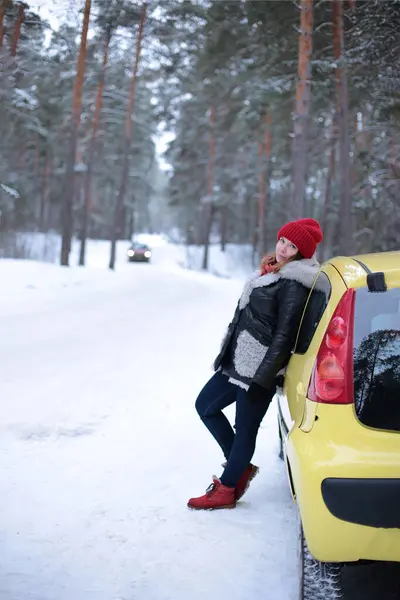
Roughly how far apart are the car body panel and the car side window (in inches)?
8.7

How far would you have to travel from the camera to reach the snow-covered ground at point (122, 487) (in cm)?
318

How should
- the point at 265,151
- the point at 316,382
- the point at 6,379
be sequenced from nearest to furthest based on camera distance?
the point at 316,382, the point at 6,379, the point at 265,151

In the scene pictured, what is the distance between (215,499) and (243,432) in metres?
0.50

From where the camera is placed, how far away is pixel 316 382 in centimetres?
272

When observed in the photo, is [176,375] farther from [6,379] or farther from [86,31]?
[86,31]

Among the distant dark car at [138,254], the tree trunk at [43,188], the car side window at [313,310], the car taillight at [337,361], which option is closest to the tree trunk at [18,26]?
the car side window at [313,310]

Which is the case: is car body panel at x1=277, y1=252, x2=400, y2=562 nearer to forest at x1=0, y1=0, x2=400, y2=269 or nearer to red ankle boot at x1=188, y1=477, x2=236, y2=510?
red ankle boot at x1=188, y1=477, x2=236, y2=510

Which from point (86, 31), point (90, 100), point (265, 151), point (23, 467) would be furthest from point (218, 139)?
point (23, 467)

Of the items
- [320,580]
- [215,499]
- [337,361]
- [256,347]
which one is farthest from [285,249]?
[320,580]

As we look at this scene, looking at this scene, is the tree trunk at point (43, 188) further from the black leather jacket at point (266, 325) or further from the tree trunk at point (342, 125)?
the black leather jacket at point (266, 325)

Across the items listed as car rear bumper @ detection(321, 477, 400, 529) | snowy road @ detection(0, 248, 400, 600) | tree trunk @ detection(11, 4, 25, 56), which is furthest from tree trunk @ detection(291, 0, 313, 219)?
car rear bumper @ detection(321, 477, 400, 529)

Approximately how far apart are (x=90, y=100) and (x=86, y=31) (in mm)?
7297

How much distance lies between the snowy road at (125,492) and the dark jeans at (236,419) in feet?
1.05

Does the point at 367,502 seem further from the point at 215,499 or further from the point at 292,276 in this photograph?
the point at 215,499
